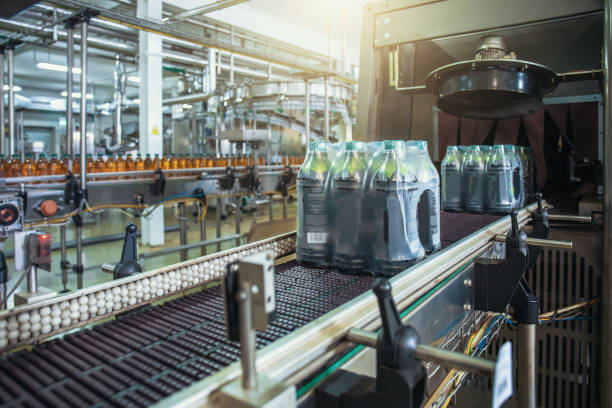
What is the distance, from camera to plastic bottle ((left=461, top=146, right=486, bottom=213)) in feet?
5.38

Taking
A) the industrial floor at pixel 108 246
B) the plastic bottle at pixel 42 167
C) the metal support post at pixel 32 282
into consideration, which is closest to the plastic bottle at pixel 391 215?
the metal support post at pixel 32 282

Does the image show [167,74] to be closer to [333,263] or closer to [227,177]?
[227,177]

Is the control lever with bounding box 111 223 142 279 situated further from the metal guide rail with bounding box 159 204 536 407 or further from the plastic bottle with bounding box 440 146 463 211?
the plastic bottle with bounding box 440 146 463 211

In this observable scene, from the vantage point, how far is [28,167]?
2881mm

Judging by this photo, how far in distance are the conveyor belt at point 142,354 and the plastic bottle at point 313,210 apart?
16cm

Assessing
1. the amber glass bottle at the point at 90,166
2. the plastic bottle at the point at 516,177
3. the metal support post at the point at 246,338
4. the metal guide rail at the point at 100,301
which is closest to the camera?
the metal support post at the point at 246,338

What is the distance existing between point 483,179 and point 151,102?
170 inches

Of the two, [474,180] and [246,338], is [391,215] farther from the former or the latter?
[474,180]

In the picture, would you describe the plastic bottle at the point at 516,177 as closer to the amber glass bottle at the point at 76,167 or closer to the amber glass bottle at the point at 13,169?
the amber glass bottle at the point at 76,167

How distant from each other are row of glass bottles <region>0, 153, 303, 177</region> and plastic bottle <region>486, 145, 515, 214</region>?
8.72ft

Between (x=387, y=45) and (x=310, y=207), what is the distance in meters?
1.28

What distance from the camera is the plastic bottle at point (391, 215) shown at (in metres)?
0.84

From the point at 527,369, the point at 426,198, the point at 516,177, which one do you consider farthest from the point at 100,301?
the point at 516,177

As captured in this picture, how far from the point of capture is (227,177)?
3.91 meters
